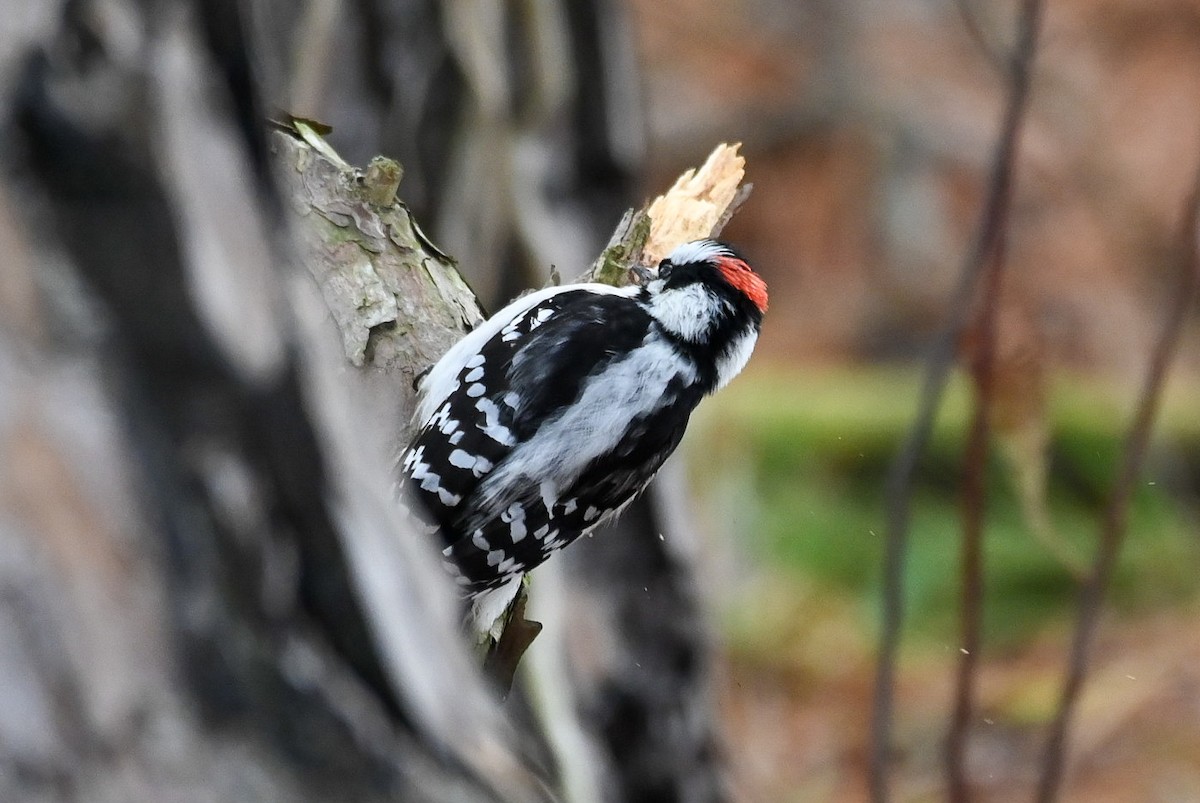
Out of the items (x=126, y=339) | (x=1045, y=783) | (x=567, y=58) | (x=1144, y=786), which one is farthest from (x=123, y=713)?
(x=1144, y=786)

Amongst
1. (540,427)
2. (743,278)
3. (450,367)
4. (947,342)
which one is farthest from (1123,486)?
(450,367)

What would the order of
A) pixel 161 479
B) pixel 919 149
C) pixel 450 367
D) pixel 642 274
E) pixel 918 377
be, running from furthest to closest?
pixel 919 149
pixel 918 377
pixel 642 274
pixel 450 367
pixel 161 479

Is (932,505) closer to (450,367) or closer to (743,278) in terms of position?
(743,278)

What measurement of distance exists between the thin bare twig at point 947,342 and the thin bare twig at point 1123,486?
31 cm

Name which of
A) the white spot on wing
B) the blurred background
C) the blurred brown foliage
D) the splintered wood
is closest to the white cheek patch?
the splintered wood

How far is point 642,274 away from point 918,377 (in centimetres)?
735

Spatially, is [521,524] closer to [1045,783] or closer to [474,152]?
[1045,783]

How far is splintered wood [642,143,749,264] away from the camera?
10.4ft

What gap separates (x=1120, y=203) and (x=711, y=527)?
20.4 feet

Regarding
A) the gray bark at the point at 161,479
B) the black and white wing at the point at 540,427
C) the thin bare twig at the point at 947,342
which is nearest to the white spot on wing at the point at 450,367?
→ the black and white wing at the point at 540,427

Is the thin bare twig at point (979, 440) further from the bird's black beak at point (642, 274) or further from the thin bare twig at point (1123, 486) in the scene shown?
the bird's black beak at point (642, 274)

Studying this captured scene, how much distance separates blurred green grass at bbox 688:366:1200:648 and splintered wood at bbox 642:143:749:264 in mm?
3674

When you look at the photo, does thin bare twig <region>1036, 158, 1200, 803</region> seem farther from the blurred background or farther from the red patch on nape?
the red patch on nape

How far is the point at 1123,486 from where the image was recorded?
2.48m
